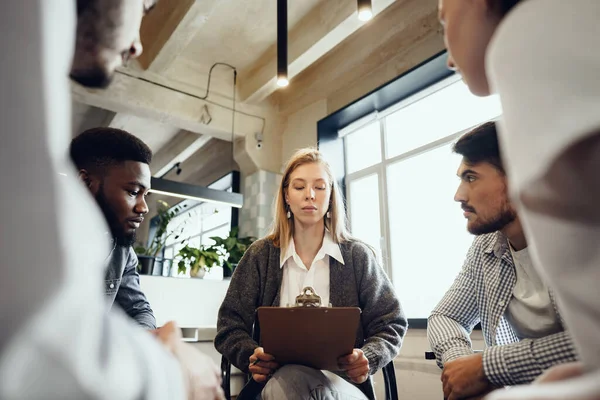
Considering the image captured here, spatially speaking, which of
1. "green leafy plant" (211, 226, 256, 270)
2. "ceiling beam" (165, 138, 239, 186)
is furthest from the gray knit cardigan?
"ceiling beam" (165, 138, 239, 186)

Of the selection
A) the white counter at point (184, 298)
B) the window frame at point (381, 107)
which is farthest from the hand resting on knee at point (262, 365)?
the white counter at point (184, 298)

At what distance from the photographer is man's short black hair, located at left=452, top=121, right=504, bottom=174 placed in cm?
168

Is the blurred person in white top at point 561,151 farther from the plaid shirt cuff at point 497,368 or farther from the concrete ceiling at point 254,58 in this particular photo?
the concrete ceiling at point 254,58

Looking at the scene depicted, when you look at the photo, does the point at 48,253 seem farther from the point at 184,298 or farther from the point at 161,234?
the point at 161,234

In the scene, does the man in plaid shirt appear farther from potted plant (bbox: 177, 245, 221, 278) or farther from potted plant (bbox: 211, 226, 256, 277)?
potted plant (bbox: 211, 226, 256, 277)

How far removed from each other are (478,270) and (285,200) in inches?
38.0

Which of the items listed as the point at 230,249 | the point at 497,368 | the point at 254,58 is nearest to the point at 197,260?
the point at 230,249

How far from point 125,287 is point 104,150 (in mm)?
598

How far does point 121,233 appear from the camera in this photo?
1814 millimetres

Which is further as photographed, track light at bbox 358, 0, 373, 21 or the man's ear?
track light at bbox 358, 0, 373, 21

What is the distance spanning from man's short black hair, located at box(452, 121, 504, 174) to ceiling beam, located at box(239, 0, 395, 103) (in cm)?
206

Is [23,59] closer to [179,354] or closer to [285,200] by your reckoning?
[179,354]

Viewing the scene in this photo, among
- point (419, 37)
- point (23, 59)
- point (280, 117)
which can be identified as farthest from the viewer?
point (280, 117)

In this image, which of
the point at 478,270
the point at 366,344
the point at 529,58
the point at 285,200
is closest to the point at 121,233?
the point at 285,200
